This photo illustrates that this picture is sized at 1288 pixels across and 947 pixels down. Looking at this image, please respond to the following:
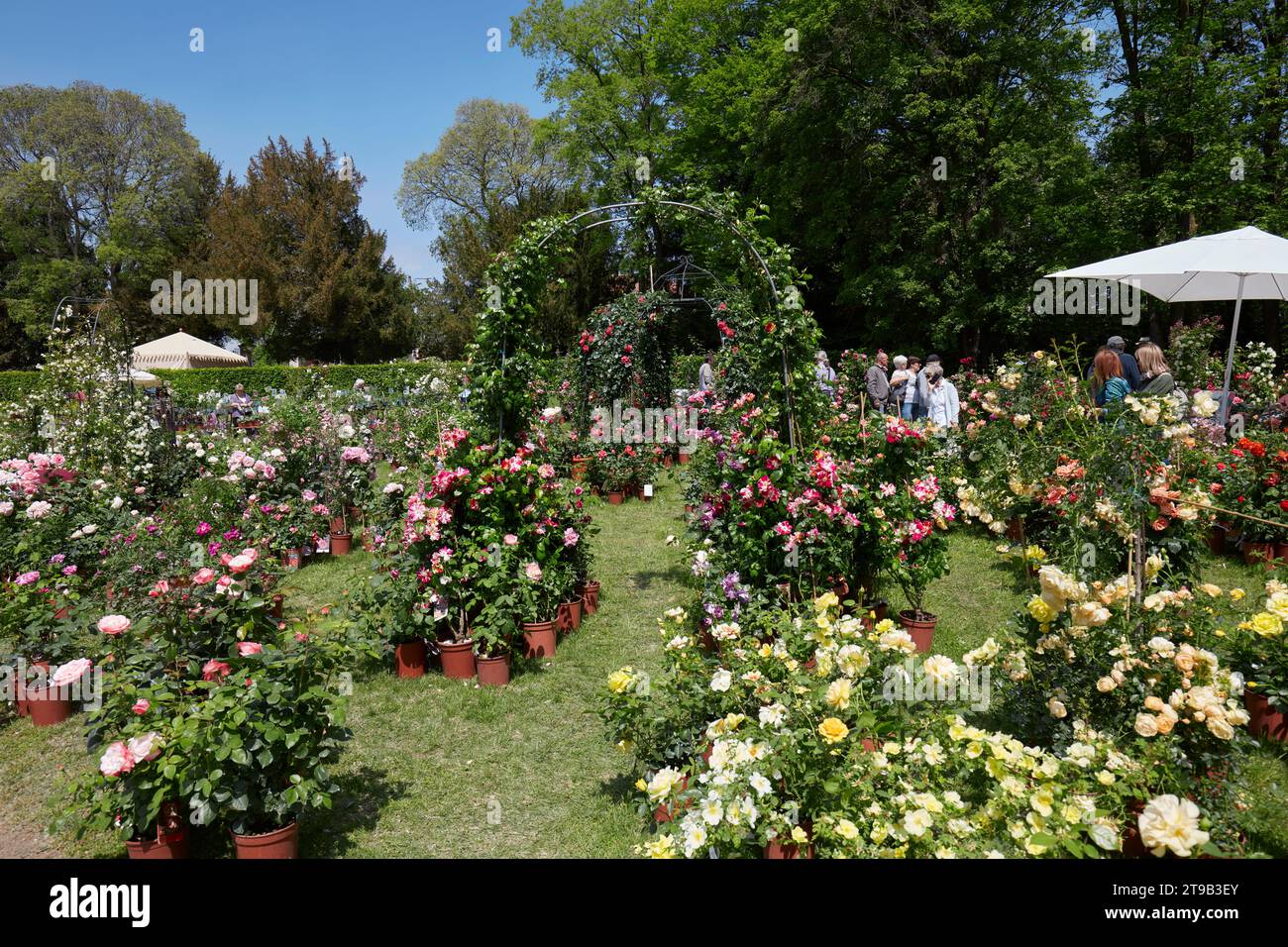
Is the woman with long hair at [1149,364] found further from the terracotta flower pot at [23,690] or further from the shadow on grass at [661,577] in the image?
the terracotta flower pot at [23,690]

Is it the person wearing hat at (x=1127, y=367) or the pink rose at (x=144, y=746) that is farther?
the person wearing hat at (x=1127, y=367)

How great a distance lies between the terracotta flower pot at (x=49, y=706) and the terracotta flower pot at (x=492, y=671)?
2126mm

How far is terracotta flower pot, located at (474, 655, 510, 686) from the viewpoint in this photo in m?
4.19

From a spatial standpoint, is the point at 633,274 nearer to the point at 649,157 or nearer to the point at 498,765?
the point at 649,157

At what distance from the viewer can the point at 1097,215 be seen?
48.4 ft

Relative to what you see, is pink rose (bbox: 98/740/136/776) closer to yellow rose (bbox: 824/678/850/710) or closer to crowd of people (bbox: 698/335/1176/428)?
yellow rose (bbox: 824/678/850/710)

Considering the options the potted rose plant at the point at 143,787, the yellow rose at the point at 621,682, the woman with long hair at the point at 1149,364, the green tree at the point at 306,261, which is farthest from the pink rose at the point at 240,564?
the green tree at the point at 306,261

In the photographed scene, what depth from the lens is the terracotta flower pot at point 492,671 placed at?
4191 mm

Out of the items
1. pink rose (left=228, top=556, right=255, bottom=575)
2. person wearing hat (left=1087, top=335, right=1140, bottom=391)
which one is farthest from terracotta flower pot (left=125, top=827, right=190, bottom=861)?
person wearing hat (left=1087, top=335, right=1140, bottom=391)

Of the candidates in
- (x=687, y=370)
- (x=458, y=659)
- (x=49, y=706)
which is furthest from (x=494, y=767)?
(x=687, y=370)

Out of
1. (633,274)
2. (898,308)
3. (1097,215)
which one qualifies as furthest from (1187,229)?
(633,274)

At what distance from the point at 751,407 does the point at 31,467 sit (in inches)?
209

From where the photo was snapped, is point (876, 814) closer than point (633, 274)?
Yes

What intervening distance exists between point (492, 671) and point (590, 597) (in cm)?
122
